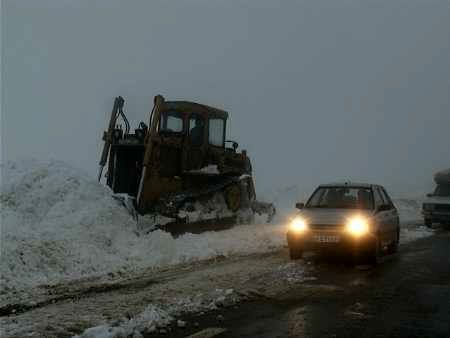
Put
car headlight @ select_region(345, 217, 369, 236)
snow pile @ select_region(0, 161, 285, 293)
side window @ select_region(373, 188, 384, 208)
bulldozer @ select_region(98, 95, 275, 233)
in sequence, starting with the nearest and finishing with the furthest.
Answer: snow pile @ select_region(0, 161, 285, 293) < car headlight @ select_region(345, 217, 369, 236) < side window @ select_region(373, 188, 384, 208) < bulldozer @ select_region(98, 95, 275, 233)

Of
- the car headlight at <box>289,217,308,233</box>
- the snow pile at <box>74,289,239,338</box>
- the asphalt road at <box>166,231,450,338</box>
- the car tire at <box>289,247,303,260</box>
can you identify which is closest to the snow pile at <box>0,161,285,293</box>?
the car tire at <box>289,247,303,260</box>

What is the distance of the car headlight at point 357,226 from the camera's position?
37.5ft

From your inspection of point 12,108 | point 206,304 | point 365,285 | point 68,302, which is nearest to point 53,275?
point 68,302

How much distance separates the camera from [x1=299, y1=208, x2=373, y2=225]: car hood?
11586mm

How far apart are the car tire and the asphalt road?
28.8 inches

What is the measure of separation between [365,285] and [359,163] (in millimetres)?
68211

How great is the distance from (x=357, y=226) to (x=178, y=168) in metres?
6.06

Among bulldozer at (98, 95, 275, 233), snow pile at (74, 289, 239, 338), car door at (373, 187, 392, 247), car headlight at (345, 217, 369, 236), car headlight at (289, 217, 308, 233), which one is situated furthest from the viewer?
bulldozer at (98, 95, 275, 233)

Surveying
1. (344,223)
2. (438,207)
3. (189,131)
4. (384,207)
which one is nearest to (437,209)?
(438,207)

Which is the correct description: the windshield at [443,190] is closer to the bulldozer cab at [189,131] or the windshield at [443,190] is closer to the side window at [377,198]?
the side window at [377,198]

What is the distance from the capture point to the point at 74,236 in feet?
39.4

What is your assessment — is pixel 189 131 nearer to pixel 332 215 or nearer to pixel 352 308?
pixel 332 215

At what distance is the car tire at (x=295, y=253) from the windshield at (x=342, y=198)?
4.18 ft

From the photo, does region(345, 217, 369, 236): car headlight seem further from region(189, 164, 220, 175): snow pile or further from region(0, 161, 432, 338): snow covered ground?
region(189, 164, 220, 175): snow pile
